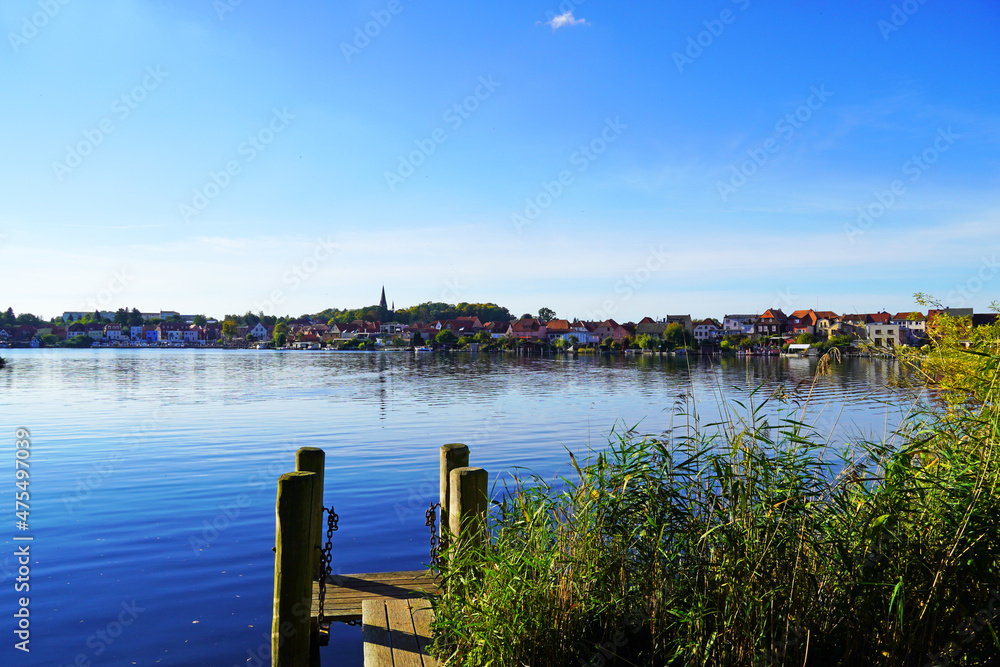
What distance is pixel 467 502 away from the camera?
590 centimetres

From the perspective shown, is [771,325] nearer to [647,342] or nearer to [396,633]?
[647,342]

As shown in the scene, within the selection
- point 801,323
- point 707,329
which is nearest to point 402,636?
point 801,323

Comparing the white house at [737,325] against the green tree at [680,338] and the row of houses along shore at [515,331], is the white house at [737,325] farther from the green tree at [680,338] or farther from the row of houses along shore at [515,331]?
the green tree at [680,338]

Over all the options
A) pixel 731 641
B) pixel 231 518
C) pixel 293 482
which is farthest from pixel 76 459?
pixel 731 641

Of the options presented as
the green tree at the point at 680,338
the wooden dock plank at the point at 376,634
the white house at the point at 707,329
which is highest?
the white house at the point at 707,329

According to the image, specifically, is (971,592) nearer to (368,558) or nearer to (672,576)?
(672,576)

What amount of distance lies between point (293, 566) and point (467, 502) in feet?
5.13

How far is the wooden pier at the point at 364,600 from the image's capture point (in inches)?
217

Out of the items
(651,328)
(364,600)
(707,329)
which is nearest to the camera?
(364,600)

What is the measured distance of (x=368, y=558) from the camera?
10820mm

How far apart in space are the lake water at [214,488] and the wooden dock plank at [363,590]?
94 centimetres

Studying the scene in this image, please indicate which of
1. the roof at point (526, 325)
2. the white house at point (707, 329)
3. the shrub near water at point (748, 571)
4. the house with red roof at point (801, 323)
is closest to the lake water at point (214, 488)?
the shrub near water at point (748, 571)

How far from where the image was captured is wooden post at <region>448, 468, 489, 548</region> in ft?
19.2

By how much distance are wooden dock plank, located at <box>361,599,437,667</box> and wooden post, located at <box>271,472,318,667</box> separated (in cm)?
62
